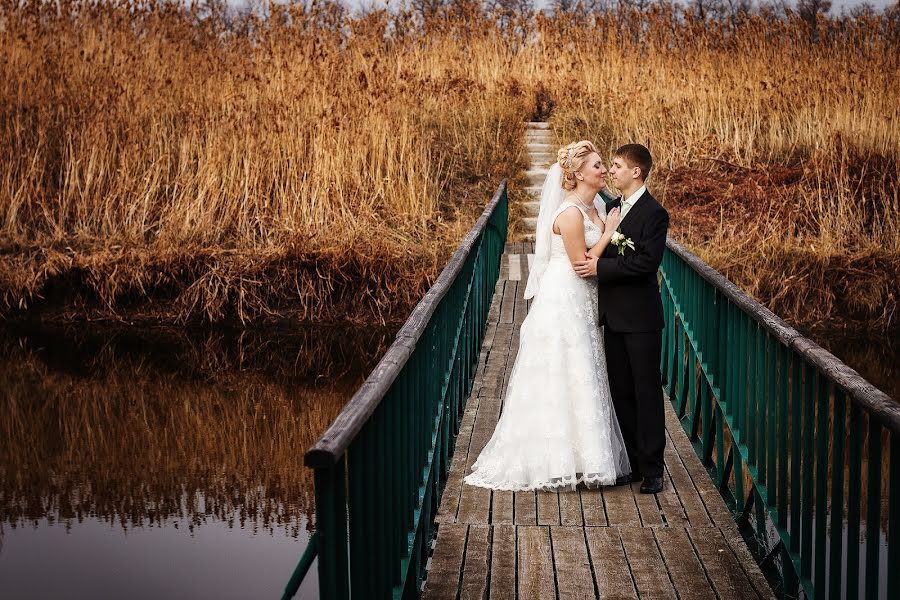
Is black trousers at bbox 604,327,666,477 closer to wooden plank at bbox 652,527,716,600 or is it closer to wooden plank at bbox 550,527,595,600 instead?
wooden plank at bbox 652,527,716,600

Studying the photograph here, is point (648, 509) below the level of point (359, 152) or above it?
below

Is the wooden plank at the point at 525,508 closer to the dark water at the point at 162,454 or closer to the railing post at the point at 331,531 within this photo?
the dark water at the point at 162,454

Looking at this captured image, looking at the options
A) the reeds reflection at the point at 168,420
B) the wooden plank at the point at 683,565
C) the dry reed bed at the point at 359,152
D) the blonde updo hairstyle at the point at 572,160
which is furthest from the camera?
the dry reed bed at the point at 359,152

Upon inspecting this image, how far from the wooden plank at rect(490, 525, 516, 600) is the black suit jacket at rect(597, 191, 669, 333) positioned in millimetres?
1150

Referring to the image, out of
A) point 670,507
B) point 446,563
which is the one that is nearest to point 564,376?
point 670,507

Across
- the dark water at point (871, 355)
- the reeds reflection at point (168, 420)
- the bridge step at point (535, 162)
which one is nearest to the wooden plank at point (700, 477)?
the reeds reflection at point (168, 420)

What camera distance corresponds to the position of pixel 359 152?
13.5 metres

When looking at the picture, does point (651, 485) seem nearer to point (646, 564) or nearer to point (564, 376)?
point (564, 376)

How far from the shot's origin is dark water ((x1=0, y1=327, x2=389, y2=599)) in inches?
260

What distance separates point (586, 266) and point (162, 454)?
449 centimetres

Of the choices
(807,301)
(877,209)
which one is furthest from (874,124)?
(807,301)

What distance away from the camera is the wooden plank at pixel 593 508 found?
4.94 meters

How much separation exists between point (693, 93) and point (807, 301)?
17.6ft

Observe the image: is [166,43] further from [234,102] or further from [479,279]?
[479,279]
